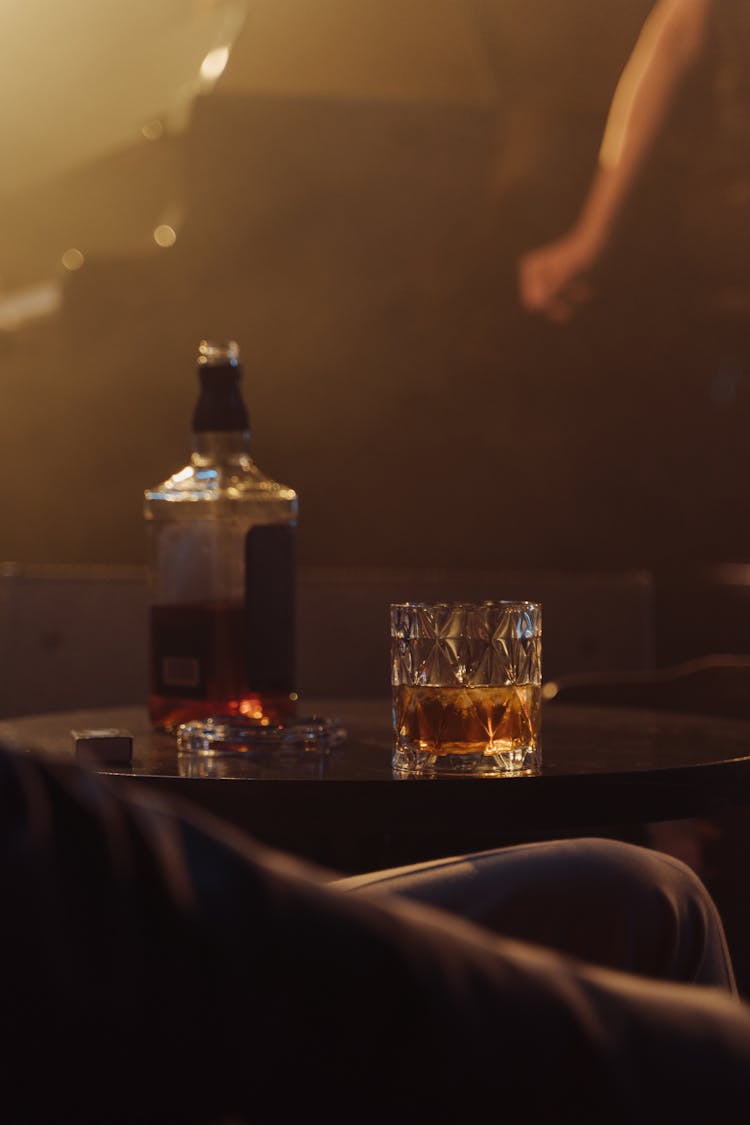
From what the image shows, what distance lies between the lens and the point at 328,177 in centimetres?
315

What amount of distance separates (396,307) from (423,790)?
95.7 inches

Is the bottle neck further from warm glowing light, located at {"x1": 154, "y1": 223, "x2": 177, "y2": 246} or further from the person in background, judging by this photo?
warm glowing light, located at {"x1": 154, "y1": 223, "x2": 177, "y2": 246}

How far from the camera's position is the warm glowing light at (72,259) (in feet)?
10.4

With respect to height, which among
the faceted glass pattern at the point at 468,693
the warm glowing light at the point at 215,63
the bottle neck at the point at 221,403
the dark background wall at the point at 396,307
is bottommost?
the faceted glass pattern at the point at 468,693

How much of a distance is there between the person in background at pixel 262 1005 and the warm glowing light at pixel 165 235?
2978 mm

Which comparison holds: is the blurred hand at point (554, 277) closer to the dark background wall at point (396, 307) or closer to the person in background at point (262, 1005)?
the dark background wall at point (396, 307)

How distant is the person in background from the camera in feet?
0.91

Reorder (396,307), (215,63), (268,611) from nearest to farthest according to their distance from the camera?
1. (268,611)
2. (215,63)
3. (396,307)

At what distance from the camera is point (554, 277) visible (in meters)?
3.19

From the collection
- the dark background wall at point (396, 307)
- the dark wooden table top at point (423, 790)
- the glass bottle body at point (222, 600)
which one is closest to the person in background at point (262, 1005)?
the dark wooden table top at point (423, 790)

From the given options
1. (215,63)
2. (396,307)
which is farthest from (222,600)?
(215,63)

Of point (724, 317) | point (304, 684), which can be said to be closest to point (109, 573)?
point (304, 684)

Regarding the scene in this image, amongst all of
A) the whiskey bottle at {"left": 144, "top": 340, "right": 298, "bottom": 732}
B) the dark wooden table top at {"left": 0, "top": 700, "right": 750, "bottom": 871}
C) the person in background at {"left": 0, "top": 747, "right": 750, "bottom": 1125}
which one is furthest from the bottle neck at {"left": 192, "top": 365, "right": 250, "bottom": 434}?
the person in background at {"left": 0, "top": 747, "right": 750, "bottom": 1125}

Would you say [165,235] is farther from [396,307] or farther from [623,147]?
[623,147]
